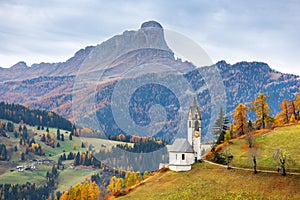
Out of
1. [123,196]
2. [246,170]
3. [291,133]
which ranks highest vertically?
[291,133]

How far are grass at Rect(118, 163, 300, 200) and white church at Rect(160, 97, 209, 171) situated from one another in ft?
8.40

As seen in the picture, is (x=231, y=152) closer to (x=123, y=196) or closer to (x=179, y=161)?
(x=179, y=161)

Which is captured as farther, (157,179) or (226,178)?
(157,179)

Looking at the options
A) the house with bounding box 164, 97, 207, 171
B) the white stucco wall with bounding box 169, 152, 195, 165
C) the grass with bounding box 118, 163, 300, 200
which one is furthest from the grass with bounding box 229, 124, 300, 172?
the white stucco wall with bounding box 169, 152, 195, 165

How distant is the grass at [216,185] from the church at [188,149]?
2560 millimetres

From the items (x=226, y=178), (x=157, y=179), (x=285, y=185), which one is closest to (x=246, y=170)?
(x=226, y=178)

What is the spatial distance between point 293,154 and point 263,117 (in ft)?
107

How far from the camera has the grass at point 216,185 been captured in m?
73.2

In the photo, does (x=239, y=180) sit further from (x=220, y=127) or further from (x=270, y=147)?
(x=220, y=127)

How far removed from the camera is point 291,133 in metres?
99.3

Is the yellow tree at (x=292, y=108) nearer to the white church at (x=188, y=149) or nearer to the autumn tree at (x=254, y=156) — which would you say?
the white church at (x=188, y=149)

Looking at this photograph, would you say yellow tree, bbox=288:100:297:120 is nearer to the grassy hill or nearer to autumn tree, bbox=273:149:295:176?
the grassy hill

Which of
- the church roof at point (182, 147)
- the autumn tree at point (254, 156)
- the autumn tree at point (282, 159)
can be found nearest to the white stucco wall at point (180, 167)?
the church roof at point (182, 147)

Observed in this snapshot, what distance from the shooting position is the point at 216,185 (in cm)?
7950
